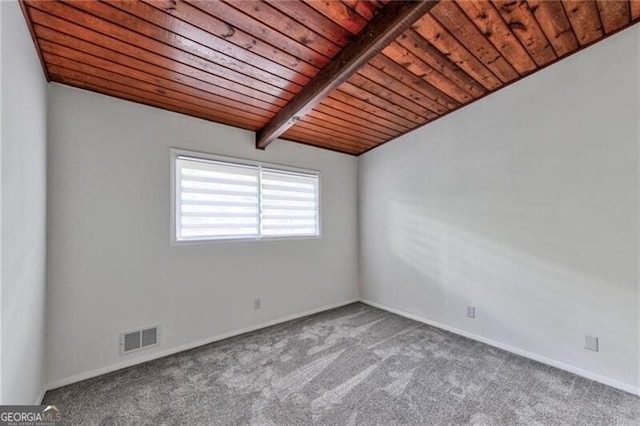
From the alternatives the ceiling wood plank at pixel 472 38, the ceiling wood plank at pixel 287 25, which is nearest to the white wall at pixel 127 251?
the ceiling wood plank at pixel 287 25

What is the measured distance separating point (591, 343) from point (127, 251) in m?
4.07

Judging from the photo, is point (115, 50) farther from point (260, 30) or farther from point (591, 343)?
point (591, 343)

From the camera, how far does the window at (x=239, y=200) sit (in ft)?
9.30

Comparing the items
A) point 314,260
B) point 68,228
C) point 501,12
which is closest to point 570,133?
point 501,12

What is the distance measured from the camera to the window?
2.83 meters

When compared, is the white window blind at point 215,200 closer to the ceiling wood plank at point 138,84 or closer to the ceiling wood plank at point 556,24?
the ceiling wood plank at point 138,84

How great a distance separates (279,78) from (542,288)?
10.1 ft

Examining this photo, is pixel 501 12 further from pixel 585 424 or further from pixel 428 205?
pixel 585 424

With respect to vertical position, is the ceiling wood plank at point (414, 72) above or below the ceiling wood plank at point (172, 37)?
above

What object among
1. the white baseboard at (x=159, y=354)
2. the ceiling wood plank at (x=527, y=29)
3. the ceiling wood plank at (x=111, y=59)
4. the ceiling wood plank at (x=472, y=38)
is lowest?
the white baseboard at (x=159, y=354)

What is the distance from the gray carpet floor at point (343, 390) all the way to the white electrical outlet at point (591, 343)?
0.26m

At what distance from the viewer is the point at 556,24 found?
2098mm

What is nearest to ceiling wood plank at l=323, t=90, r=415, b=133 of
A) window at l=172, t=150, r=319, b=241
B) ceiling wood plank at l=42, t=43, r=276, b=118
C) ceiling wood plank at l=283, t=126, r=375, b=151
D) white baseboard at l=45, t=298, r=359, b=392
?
ceiling wood plank at l=283, t=126, r=375, b=151

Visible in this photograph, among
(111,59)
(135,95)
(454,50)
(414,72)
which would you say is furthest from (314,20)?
(135,95)
